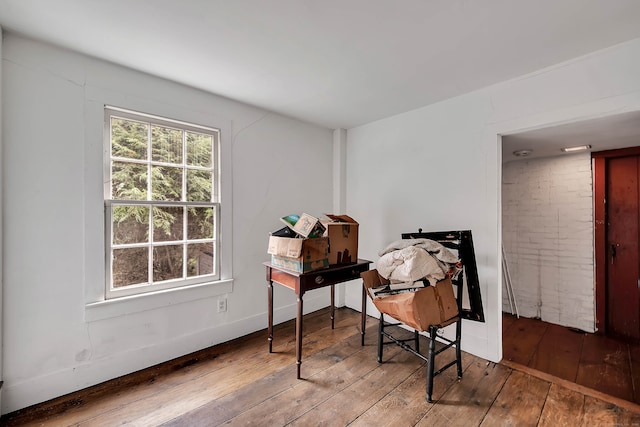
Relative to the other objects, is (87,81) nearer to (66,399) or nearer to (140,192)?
(140,192)

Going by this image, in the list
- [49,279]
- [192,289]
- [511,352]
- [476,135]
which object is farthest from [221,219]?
[511,352]

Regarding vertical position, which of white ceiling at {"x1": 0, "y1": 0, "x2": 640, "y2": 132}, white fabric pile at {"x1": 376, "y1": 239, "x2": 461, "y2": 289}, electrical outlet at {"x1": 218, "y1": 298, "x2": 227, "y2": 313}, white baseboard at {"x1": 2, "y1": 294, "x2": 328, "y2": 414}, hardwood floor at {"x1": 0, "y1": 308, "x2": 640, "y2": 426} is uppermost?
white ceiling at {"x1": 0, "y1": 0, "x2": 640, "y2": 132}

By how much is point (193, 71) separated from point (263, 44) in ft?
2.36

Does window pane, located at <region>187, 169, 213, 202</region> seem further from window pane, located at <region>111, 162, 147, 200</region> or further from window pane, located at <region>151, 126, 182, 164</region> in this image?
window pane, located at <region>111, 162, 147, 200</region>

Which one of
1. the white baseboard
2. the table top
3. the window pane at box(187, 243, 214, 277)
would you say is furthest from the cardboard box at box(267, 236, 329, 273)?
the white baseboard

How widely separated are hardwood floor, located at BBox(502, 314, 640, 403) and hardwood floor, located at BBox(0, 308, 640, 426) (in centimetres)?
23

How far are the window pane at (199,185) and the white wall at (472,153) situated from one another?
5.80 ft

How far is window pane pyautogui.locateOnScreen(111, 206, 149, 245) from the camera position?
7.05 ft

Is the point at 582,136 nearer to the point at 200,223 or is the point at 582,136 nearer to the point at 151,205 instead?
the point at 200,223

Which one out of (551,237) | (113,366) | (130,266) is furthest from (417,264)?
(551,237)

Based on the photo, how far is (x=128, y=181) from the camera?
2203mm

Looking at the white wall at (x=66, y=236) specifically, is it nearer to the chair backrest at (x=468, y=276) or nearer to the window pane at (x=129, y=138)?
the window pane at (x=129, y=138)

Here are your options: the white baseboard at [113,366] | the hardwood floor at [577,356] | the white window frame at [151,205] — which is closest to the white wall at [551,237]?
the hardwood floor at [577,356]

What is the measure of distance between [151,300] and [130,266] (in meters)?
0.32
